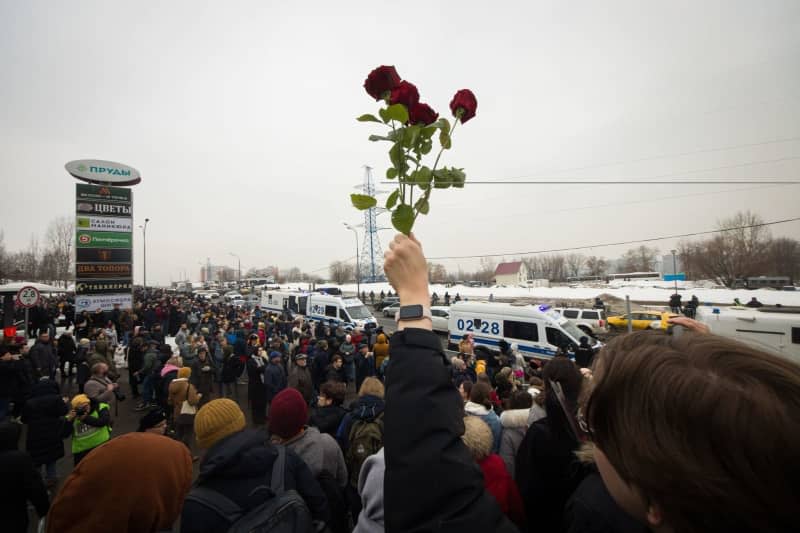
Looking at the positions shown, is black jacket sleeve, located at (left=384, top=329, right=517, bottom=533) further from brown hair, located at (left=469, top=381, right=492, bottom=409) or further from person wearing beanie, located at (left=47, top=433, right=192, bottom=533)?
brown hair, located at (left=469, top=381, right=492, bottom=409)

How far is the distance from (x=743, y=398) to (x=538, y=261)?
11533cm

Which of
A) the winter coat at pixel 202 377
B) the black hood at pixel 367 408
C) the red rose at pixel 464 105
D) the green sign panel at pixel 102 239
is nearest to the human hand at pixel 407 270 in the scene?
the red rose at pixel 464 105

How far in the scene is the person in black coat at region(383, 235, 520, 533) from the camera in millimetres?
925

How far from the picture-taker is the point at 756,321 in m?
13.4

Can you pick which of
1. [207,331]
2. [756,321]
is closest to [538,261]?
[756,321]

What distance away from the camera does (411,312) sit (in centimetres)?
119

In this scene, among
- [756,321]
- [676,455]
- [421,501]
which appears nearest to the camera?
[676,455]

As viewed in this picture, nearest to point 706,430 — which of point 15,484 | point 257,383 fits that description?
point 15,484

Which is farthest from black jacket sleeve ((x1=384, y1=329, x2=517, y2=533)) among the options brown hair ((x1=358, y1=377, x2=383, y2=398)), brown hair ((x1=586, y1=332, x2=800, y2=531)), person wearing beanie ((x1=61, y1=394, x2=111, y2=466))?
person wearing beanie ((x1=61, y1=394, x2=111, y2=466))

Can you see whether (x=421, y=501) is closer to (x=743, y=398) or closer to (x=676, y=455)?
(x=676, y=455)

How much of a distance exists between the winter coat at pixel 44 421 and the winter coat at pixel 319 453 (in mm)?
4159

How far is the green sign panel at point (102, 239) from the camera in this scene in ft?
50.1

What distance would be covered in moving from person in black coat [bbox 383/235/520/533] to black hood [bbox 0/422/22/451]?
167 inches

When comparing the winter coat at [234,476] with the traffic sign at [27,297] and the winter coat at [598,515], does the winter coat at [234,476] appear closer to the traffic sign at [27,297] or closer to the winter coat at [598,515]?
the winter coat at [598,515]
